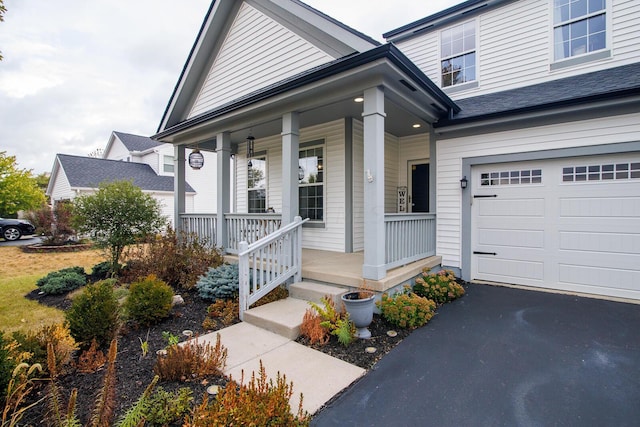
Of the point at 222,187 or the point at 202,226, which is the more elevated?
the point at 222,187

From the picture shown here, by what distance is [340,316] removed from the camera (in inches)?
157

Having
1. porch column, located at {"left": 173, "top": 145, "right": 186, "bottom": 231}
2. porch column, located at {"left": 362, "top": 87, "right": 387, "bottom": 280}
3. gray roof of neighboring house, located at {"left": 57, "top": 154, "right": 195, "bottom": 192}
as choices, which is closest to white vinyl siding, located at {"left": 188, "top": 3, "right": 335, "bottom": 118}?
porch column, located at {"left": 173, "top": 145, "right": 186, "bottom": 231}

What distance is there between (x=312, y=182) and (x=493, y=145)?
386 cm

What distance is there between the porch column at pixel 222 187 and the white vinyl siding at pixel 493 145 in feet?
14.9

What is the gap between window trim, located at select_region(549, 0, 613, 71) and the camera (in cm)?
572

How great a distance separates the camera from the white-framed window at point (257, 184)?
27.8 ft

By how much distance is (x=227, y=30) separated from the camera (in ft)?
24.0

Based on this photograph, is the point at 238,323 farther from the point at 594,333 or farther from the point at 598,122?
the point at 598,122

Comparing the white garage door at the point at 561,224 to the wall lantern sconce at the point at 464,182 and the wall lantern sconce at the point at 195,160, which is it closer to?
the wall lantern sconce at the point at 464,182

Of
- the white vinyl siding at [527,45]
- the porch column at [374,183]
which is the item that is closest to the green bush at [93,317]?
the porch column at [374,183]

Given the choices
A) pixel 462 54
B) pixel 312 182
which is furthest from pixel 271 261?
pixel 462 54

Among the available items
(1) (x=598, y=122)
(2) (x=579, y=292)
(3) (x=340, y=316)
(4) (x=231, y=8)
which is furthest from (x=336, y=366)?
(4) (x=231, y=8)

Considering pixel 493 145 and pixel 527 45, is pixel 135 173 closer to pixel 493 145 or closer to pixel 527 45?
pixel 493 145

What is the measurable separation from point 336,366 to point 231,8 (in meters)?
7.80
